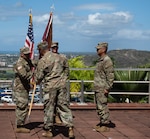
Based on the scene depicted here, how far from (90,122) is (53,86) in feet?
7.15

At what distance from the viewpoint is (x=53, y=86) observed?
6668 millimetres

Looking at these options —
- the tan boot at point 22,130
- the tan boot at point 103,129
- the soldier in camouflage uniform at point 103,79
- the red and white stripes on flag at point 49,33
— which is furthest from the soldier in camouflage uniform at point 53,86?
the red and white stripes on flag at point 49,33

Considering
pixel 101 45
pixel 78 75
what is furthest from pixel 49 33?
pixel 78 75

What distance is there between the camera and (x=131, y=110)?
10281 millimetres

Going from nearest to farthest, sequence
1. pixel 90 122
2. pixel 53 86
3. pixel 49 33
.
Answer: pixel 53 86
pixel 90 122
pixel 49 33

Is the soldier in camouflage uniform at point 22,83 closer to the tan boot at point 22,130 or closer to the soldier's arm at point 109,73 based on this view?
the tan boot at point 22,130

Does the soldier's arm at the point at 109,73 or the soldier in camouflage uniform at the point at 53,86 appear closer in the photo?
the soldier in camouflage uniform at the point at 53,86

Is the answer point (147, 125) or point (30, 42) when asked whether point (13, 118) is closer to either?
point (30, 42)

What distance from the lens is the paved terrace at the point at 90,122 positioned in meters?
7.14

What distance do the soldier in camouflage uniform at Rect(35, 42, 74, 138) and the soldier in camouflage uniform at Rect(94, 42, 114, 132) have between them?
813mm

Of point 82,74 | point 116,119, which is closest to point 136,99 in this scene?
point 116,119

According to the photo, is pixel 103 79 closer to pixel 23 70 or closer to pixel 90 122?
pixel 23 70

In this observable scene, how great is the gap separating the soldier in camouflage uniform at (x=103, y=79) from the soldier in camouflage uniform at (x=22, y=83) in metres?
1.27

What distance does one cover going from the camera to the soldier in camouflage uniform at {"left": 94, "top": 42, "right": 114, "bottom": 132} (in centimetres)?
713
